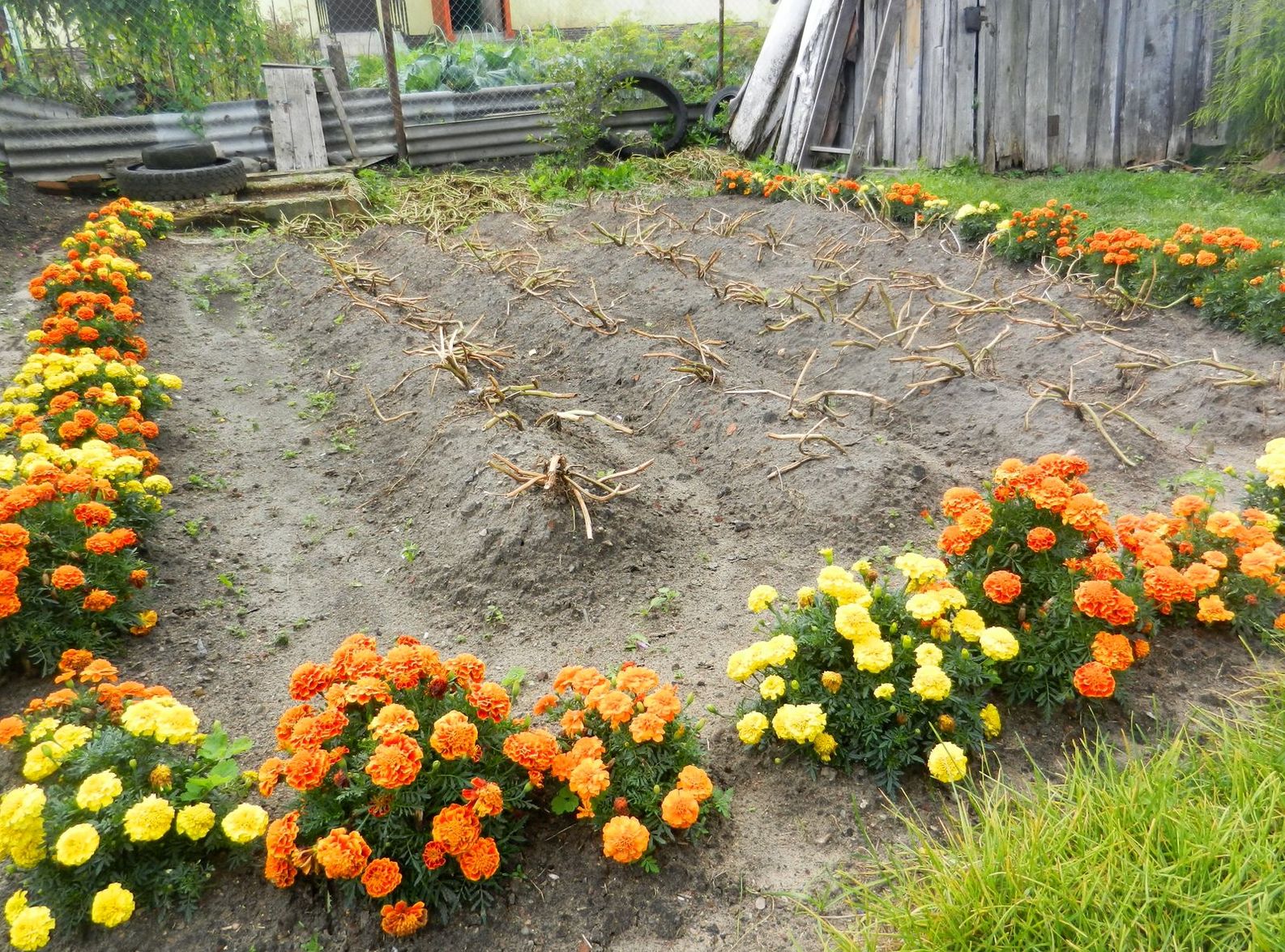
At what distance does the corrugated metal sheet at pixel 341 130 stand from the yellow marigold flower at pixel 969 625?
31.8ft

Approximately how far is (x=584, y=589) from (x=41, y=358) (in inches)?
120

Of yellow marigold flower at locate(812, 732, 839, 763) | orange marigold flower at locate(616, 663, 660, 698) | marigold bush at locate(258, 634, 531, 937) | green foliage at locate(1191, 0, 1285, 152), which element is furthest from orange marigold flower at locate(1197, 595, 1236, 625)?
green foliage at locate(1191, 0, 1285, 152)

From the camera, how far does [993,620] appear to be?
8.78 feet

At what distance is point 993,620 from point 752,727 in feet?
2.65

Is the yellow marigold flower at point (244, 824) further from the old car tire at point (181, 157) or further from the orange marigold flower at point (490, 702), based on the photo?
the old car tire at point (181, 157)

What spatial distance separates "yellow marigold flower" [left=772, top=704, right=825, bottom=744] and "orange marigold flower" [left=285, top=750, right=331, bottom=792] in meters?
1.13

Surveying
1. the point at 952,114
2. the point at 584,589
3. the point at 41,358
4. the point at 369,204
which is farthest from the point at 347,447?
the point at 952,114

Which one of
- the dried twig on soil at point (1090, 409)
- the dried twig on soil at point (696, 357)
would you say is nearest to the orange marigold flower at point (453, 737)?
the dried twig on soil at point (696, 357)

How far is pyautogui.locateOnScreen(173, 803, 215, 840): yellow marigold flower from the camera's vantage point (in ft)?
6.92

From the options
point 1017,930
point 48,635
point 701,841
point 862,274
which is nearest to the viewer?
point 1017,930

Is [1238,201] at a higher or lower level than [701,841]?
higher

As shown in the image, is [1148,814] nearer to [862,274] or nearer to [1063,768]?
[1063,768]

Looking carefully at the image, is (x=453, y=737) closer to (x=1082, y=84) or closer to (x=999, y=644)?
(x=999, y=644)

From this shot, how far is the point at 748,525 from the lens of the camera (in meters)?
3.89
